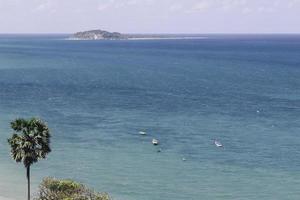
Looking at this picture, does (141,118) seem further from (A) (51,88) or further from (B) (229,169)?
(A) (51,88)

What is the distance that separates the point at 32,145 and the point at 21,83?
112365mm

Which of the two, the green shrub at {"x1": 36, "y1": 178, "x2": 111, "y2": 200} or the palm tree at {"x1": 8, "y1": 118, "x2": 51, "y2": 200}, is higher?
the palm tree at {"x1": 8, "y1": 118, "x2": 51, "y2": 200}

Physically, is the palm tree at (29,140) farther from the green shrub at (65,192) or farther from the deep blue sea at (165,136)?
the deep blue sea at (165,136)

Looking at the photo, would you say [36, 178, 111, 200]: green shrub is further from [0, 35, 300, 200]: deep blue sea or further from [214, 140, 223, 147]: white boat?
[214, 140, 223, 147]: white boat

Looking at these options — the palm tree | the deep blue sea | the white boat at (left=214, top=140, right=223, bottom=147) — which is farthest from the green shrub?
the white boat at (left=214, top=140, right=223, bottom=147)

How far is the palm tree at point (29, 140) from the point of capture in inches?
1580

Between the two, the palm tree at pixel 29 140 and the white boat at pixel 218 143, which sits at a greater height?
the palm tree at pixel 29 140

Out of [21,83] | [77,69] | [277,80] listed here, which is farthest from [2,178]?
[77,69]

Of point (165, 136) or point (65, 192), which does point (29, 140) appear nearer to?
point (65, 192)

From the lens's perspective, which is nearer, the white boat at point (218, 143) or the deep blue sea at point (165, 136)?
the deep blue sea at point (165, 136)

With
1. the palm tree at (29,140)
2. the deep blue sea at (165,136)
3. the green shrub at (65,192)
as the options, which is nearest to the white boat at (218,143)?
the deep blue sea at (165,136)

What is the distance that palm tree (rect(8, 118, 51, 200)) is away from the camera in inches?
1580

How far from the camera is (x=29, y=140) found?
4019 centimetres

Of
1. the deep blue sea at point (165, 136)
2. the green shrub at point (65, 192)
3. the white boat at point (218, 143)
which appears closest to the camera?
the green shrub at point (65, 192)
